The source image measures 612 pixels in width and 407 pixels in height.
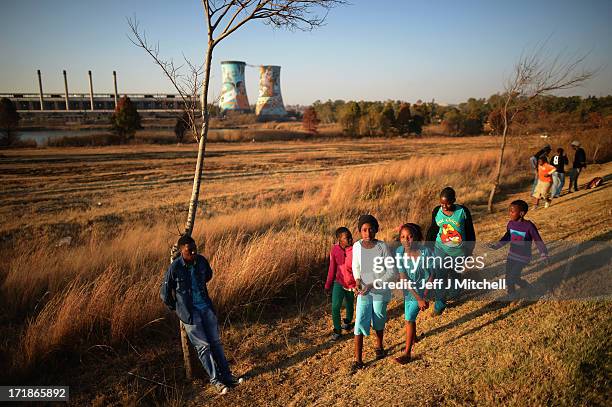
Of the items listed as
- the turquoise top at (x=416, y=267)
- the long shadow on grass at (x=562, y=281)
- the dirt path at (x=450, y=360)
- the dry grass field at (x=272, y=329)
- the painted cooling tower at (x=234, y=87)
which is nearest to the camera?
the dirt path at (x=450, y=360)

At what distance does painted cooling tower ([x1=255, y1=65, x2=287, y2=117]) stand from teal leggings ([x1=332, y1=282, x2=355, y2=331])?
5926 centimetres

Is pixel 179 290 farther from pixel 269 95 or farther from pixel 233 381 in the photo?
pixel 269 95

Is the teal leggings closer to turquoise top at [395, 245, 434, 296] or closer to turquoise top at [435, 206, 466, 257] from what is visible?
turquoise top at [395, 245, 434, 296]

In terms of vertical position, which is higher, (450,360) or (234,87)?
(234,87)

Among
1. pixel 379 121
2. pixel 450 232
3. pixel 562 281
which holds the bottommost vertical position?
pixel 562 281

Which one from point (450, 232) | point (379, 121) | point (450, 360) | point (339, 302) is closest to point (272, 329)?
point (339, 302)

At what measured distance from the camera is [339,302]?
3.36 m

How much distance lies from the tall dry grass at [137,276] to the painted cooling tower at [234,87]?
4568cm

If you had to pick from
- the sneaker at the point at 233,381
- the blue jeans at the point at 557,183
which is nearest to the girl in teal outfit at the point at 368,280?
the sneaker at the point at 233,381

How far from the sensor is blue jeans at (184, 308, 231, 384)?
2748 mm

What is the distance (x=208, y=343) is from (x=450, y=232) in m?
2.47

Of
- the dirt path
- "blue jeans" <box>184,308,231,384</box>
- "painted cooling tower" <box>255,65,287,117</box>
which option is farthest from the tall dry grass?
"painted cooling tower" <box>255,65,287,117</box>

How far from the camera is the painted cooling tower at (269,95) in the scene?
58.9 m

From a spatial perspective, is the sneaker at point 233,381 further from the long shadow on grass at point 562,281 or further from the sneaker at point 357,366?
the long shadow on grass at point 562,281
